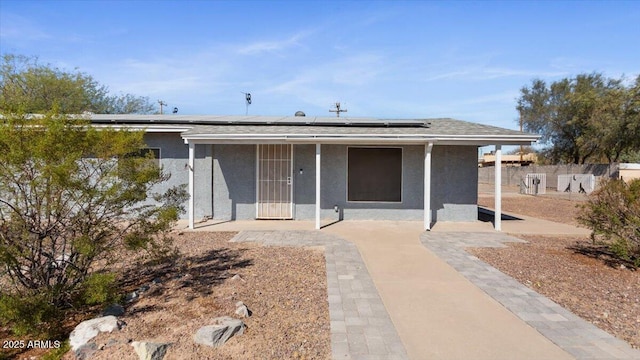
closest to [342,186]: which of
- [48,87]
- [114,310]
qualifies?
[114,310]

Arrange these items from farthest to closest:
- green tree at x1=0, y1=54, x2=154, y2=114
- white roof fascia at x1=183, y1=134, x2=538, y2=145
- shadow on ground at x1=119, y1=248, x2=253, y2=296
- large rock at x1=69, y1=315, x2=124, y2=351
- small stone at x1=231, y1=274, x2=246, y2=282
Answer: green tree at x1=0, y1=54, x2=154, y2=114 → white roof fascia at x1=183, y1=134, x2=538, y2=145 → small stone at x1=231, y1=274, x2=246, y2=282 → shadow on ground at x1=119, y1=248, x2=253, y2=296 → large rock at x1=69, y1=315, x2=124, y2=351

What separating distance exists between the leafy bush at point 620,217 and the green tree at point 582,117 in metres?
20.8

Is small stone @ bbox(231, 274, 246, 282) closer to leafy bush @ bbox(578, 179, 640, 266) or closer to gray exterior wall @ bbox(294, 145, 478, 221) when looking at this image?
gray exterior wall @ bbox(294, 145, 478, 221)

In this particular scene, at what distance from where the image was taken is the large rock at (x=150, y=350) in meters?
2.95

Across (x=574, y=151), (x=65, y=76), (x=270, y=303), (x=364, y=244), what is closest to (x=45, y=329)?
(x=270, y=303)

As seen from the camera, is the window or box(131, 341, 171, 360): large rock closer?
box(131, 341, 171, 360): large rock

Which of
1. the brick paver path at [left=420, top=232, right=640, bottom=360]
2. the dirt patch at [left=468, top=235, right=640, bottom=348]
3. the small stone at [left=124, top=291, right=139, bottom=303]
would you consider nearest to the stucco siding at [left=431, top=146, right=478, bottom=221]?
the dirt patch at [left=468, top=235, right=640, bottom=348]

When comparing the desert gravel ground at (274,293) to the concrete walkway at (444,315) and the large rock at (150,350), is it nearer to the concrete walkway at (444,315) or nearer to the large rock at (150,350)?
the large rock at (150,350)

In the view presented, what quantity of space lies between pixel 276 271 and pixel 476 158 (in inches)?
303

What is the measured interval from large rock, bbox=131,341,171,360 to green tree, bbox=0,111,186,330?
3.07 ft

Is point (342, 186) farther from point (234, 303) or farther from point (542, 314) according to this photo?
point (542, 314)

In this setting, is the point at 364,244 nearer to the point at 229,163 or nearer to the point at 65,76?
the point at 229,163

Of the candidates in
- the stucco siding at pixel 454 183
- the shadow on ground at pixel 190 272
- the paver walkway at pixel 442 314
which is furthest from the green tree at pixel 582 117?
the shadow on ground at pixel 190 272

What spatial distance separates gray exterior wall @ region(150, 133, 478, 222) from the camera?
1034cm
